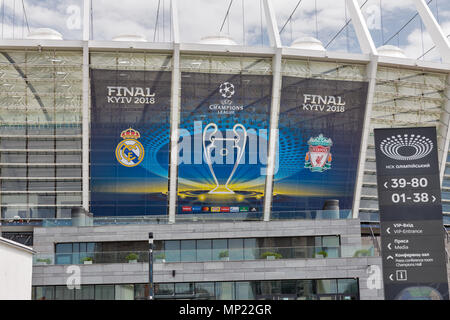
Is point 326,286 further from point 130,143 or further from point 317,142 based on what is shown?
point 130,143

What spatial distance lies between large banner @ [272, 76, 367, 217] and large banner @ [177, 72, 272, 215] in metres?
1.54

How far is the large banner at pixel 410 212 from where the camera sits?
16.0 m

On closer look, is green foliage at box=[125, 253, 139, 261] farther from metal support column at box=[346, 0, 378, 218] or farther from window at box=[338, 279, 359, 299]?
metal support column at box=[346, 0, 378, 218]

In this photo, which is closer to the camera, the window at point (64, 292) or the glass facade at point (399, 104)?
the window at point (64, 292)

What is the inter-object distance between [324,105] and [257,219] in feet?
46.4

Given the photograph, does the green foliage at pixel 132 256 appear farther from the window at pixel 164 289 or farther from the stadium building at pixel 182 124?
the stadium building at pixel 182 124

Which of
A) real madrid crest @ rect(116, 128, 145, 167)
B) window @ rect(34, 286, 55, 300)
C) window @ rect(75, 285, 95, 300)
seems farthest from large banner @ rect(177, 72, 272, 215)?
window @ rect(34, 286, 55, 300)

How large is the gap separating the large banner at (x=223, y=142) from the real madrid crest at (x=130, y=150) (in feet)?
9.95

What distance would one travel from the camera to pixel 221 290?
114 feet

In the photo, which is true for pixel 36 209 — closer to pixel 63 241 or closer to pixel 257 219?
pixel 63 241

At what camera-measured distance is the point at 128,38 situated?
1929 inches

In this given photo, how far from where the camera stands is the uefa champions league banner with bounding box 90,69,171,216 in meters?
47.2

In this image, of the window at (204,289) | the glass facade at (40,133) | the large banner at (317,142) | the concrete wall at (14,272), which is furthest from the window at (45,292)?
the large banner at (317,142)

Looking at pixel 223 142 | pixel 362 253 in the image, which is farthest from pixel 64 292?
pixel 223 142
